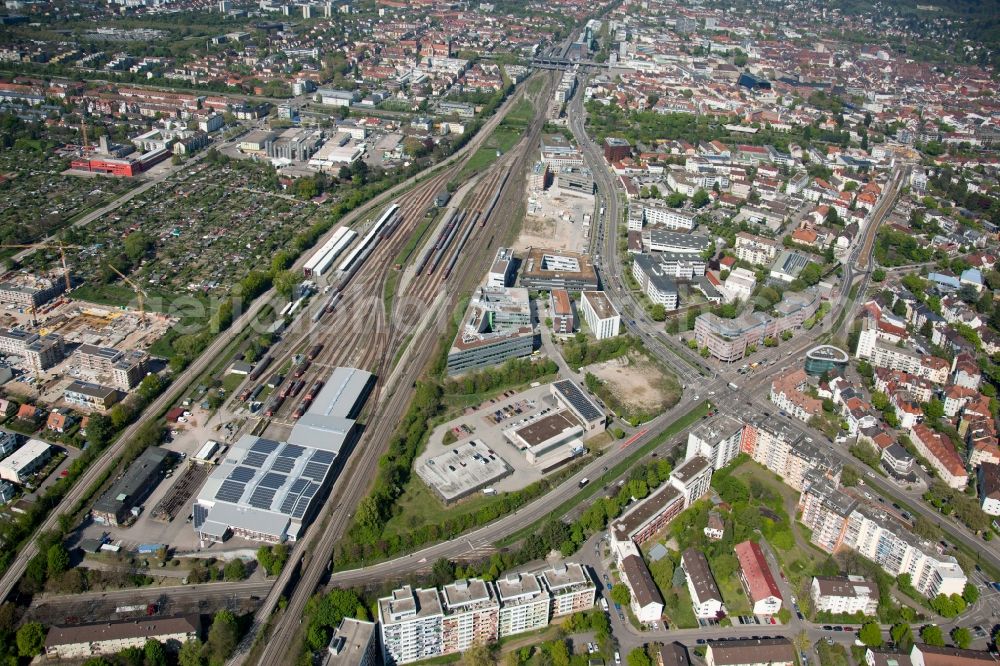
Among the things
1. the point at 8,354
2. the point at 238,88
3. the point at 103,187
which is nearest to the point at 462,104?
the point at 238,88

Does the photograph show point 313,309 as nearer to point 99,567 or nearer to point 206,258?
point 206,258

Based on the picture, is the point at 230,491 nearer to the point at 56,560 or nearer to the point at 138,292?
the point at 56,560

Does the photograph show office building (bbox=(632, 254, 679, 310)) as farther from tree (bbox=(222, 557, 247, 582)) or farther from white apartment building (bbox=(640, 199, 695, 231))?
tree (bbox=(222, 557, 247, 582))

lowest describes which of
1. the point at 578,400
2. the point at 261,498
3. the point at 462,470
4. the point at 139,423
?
the point at 139,423

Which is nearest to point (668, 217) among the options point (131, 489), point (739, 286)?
point (739, 286)

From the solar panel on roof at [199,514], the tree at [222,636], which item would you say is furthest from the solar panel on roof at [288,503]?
the tree at [222,636]
